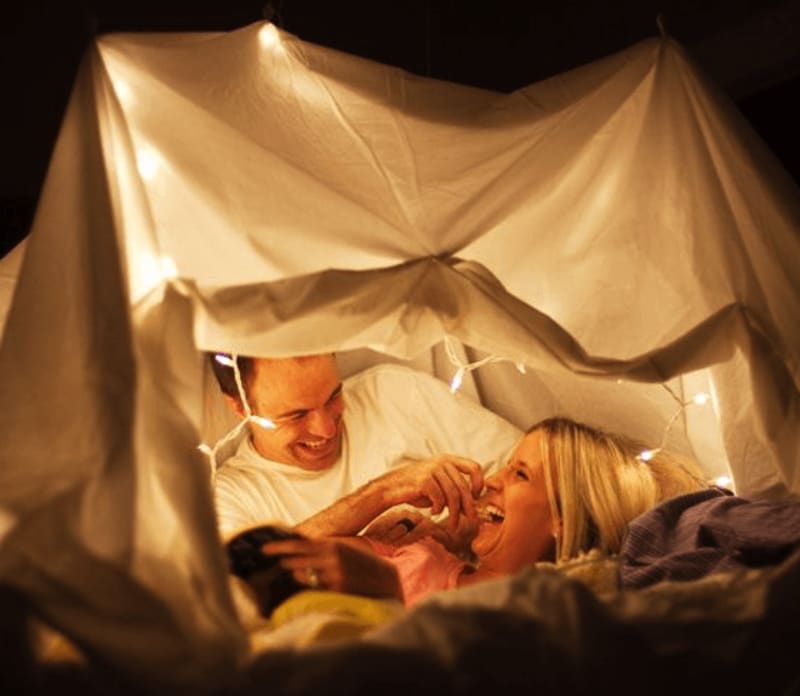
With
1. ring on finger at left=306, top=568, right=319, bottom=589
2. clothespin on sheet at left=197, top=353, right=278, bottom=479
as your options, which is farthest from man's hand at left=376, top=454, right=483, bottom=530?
ring on finger at left=306, top=568, right=319, bottom=589

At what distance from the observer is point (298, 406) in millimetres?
2344

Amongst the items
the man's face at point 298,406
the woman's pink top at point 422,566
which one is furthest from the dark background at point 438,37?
the woman's pink top at point 422,566

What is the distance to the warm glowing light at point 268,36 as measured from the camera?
1906mm

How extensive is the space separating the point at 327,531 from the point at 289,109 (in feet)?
2.56

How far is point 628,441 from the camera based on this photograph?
2.36 metres

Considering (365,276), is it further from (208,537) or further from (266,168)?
(208,537)

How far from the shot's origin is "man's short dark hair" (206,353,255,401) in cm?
235

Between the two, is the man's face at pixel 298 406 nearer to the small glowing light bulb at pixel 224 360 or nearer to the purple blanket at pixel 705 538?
the small glowing light bulb at pixel 224 360

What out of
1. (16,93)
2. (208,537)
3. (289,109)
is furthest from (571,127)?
(16,93)

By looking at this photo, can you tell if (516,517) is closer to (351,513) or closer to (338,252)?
(351,513)

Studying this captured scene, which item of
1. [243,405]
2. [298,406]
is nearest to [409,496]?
[298,406]

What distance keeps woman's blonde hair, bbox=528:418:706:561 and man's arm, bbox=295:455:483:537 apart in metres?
0.16

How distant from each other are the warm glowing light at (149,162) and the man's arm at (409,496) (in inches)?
30.1

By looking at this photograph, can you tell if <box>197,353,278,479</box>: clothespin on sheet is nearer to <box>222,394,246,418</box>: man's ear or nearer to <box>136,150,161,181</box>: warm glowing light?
<box>222,394,246,418</box>: man's ear
